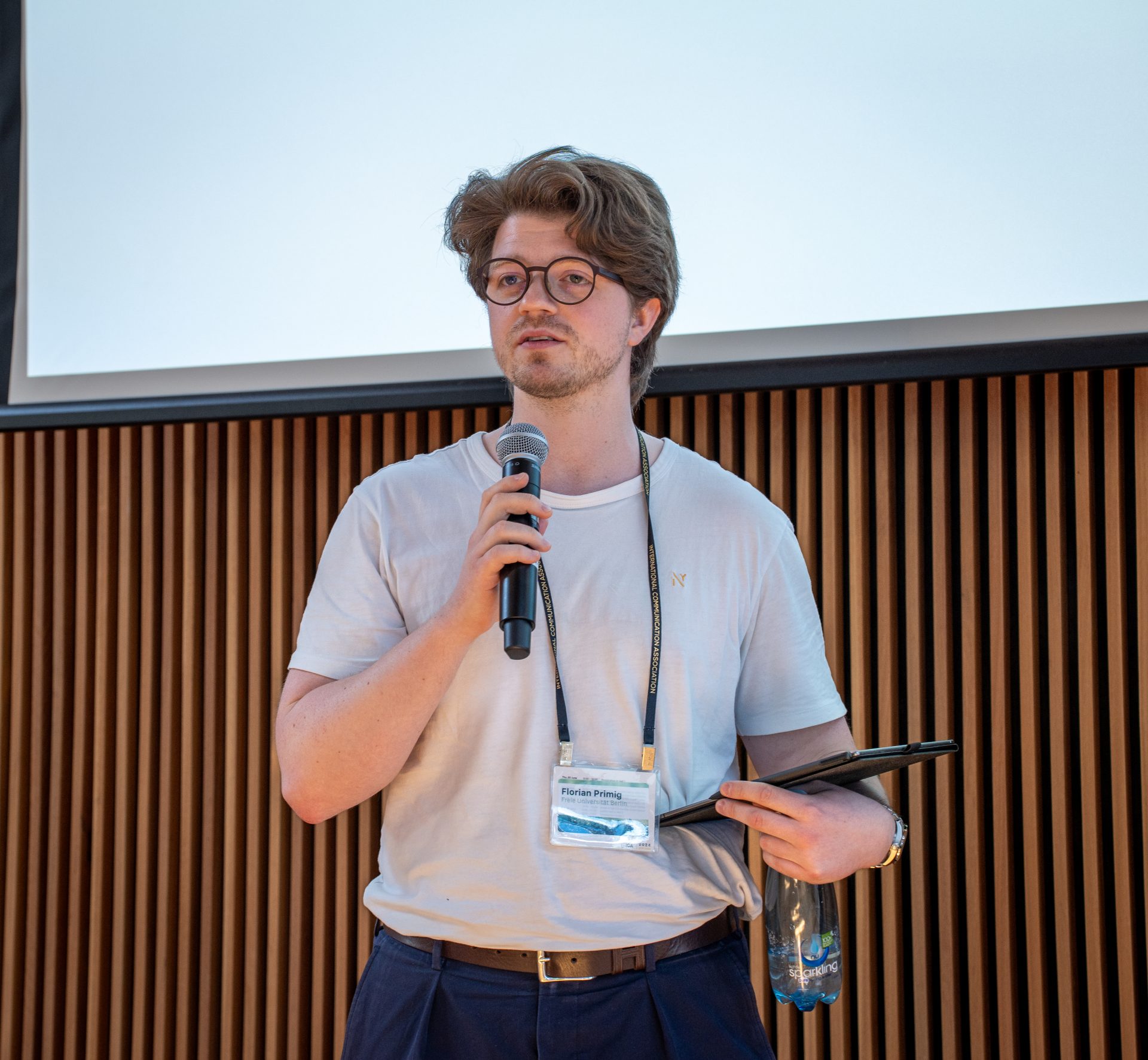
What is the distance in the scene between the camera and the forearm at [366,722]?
1.28 meters

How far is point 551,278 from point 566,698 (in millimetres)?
657

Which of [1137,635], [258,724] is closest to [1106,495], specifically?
[1137,635]

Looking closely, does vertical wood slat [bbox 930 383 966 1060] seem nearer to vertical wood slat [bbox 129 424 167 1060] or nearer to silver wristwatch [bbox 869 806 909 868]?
silver wristwatch [bbox 869 806 909 868]

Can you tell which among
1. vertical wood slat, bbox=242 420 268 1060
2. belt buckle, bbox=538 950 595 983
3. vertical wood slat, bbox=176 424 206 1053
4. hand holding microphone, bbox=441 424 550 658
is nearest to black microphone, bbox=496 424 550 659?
hand holding microphone, bbox=441 424 550 658

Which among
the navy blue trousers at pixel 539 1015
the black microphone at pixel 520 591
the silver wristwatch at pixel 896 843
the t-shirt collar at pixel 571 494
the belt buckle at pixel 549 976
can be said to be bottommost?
the navy blue trousers at pixel 539 1015

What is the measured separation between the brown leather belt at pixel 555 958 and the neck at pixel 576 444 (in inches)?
26.4

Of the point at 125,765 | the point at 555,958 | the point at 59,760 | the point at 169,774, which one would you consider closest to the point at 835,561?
the point at 555,958

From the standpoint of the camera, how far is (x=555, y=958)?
1350 mm

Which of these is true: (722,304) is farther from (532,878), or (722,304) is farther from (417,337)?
(532,878)

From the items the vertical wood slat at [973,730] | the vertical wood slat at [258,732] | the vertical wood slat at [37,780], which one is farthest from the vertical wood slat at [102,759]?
the vertical wood slat at [973,730]

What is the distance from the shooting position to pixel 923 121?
250cm

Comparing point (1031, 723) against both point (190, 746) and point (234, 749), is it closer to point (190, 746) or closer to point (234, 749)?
point (234, 749)

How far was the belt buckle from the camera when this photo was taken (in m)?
1.34

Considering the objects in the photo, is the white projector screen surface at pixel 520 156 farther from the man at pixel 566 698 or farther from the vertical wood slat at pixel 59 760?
the man at pixel 566 698
